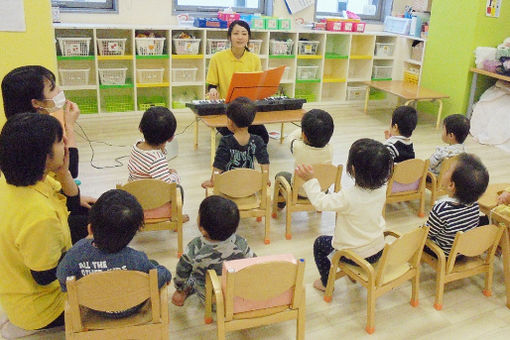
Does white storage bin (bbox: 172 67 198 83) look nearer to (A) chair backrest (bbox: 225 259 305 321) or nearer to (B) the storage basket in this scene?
(B) the storage basket

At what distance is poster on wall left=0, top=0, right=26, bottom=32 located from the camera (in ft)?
10.2

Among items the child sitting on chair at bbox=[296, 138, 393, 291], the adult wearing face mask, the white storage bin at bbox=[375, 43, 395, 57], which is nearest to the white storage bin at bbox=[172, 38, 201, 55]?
the white storage bin at bbox=[375, 43, 395, 57]

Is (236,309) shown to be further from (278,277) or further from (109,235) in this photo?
(109,235)

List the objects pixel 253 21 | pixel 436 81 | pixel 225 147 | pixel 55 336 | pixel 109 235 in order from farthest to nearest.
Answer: pixel 436 81, pixel 253 21, pixel 225 147, pixel 55 336, pixel 109 235

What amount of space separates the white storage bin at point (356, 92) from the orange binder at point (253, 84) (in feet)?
9.14

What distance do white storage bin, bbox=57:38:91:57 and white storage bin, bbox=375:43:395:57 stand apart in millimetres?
3695

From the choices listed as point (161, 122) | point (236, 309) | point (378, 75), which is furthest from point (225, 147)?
point (378, 75)

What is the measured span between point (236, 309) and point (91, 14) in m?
4.29

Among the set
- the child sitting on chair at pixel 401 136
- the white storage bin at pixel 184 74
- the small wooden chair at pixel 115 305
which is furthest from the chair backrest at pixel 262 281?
the white storage bin at pixel 184 74

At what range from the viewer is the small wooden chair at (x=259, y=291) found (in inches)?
65.9

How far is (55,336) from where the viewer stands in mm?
1982

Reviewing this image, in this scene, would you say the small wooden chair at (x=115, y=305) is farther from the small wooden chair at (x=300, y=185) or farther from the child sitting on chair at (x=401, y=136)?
the child sitting on chair at (x=401, y=136)

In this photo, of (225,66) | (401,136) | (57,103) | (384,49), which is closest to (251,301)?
(57,103)

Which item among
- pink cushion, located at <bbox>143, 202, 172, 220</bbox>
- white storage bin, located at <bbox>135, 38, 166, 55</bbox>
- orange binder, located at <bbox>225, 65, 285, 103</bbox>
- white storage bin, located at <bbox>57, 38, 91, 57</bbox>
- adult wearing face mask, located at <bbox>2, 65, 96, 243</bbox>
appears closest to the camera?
adult wearing face mask, located at <bbox>2, 65, 96, 243</bbox>
